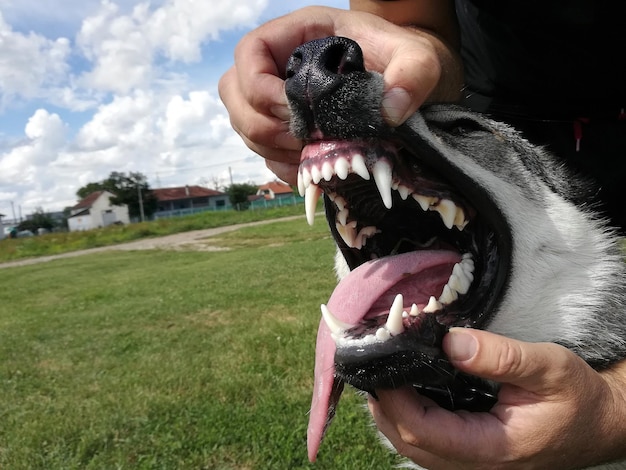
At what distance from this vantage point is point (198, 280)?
13602 mm

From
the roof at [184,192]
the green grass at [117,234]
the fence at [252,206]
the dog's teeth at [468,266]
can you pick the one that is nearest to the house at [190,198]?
the roof at [184,192]

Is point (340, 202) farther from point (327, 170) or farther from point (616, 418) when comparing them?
point (616, 418)

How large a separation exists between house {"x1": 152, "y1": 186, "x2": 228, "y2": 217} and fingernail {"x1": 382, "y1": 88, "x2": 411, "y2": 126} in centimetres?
8232

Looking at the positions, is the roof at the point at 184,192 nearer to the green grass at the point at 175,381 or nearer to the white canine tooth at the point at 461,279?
the green grass at the point at 175,381

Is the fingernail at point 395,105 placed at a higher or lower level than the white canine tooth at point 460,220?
higher

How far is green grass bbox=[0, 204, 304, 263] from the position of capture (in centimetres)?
3353

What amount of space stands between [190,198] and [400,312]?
85.6 metres

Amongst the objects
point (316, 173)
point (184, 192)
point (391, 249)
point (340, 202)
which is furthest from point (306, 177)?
point (184, 192)

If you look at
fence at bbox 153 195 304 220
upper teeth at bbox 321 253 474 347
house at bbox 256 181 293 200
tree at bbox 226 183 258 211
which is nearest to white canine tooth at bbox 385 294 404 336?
upper teeth at bbox 321 253 474 347

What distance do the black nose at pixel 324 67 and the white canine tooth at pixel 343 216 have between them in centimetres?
53

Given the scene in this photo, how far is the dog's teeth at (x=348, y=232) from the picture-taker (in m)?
2.10

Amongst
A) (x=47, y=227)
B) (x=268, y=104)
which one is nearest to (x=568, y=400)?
(x=268, y=104)

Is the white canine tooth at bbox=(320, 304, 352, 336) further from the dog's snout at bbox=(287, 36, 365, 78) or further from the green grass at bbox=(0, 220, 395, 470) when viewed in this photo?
the green grass at bbox=(0, 220, 395, 470)

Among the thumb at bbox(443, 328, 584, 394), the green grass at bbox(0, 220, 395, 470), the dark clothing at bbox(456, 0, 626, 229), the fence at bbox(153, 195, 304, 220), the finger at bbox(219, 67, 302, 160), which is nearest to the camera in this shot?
the thumb at bbox(443, 328, 584, 394)
